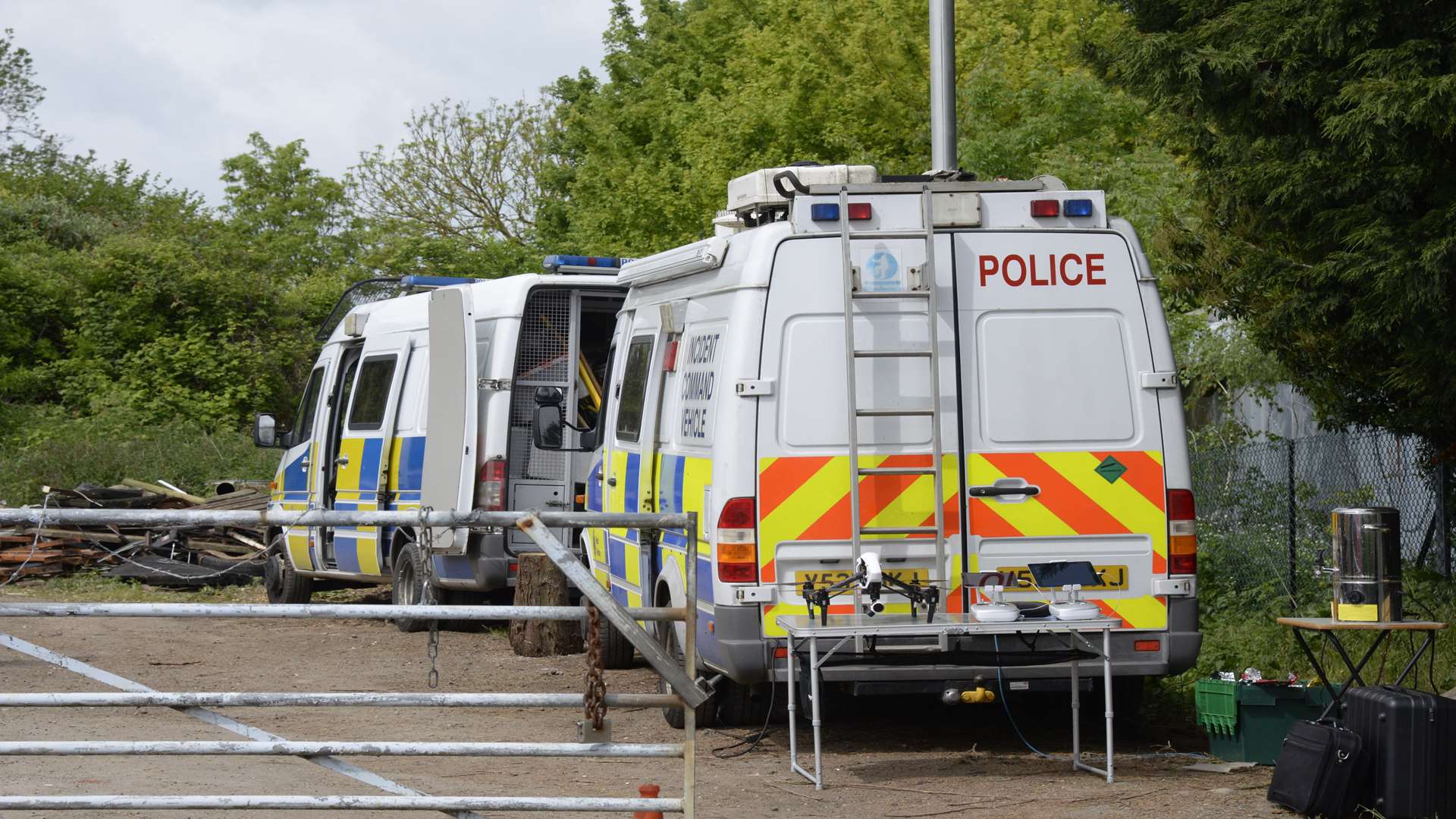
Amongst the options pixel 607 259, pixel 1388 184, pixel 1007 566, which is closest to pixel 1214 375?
pixel 607 259

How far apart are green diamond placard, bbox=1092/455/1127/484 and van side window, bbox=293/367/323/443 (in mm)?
9030

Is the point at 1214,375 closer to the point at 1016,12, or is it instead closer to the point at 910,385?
the point at 910,385

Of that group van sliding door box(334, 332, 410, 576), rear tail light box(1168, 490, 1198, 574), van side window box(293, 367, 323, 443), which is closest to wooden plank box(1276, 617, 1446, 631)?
rear tail light box(1168, 490, 1198, 574)

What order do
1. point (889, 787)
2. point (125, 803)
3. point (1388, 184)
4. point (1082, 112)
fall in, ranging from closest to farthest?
point (125, 803), point (889, 787), point (1388, 184), point (1082, 112)

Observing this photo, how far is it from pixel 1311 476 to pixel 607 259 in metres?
5.53

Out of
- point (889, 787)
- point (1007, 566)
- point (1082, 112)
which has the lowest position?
point (889, 787)

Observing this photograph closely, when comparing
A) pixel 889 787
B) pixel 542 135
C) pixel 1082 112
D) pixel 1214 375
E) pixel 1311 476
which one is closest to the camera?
pixel 889 787

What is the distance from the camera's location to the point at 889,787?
731cm

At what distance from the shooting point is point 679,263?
8625mm

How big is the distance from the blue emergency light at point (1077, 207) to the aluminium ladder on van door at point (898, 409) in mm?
650

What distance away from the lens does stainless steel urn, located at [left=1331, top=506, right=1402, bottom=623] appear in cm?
726

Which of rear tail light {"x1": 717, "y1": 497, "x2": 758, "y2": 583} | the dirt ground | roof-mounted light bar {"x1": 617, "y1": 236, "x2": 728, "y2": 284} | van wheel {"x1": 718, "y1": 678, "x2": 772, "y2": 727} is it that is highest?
roof-mounted light bar {"x1": 617, "y1": 236, "x2": 728, "y2": 284}

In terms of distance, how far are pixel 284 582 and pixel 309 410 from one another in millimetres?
1920

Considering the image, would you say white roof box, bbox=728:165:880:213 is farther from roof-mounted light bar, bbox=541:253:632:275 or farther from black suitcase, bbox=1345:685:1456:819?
black suitcase, bbox=1345:685:1456:819
